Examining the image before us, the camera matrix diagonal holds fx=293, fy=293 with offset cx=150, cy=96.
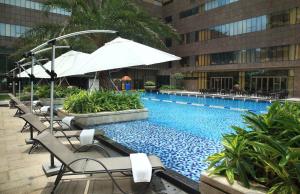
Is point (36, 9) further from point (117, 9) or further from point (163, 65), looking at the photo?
point (117, 9)

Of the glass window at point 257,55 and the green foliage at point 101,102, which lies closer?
the green foliage at point 101,102

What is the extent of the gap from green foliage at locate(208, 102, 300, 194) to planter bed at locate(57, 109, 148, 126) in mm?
9267

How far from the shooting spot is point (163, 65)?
6494 centimetres

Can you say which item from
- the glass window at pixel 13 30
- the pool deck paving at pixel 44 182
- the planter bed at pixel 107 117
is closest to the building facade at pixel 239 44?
the planter bed at pixel 107 117

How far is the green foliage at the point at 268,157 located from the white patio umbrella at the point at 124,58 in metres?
4.53

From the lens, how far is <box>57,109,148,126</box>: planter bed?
12.8 meters

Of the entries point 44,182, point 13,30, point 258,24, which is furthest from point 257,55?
point 13,30

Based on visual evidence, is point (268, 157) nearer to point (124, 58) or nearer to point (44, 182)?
point (44, 182)

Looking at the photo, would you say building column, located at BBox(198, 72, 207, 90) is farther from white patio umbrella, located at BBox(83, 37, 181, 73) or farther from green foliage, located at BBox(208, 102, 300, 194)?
green foliage, located at BBox(208, 102, 300, 194)

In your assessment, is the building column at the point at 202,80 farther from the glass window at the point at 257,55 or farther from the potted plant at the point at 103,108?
the potted plant at the point at 103,108

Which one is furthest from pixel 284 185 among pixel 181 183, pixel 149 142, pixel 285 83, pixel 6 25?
pixel 6 25

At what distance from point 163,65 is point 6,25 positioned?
104ft

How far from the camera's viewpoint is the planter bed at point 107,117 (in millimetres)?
12823

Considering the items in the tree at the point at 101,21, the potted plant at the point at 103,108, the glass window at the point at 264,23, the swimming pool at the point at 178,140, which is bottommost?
the swimming pool at the point at 178,140
